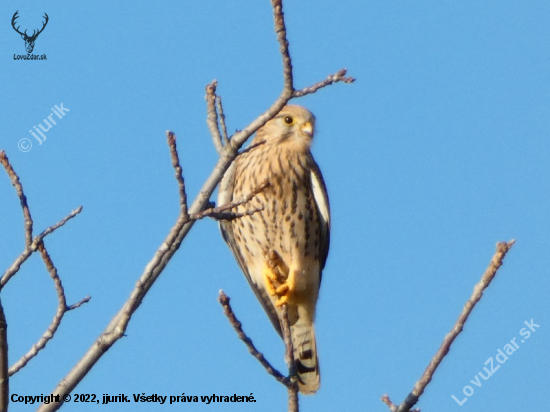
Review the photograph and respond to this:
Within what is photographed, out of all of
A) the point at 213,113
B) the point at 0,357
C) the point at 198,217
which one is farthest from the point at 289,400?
the point at 213,113

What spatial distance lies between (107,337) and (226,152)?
62 centimetres

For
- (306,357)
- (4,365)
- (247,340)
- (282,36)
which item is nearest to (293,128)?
(306,357)

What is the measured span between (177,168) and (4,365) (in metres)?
0.68

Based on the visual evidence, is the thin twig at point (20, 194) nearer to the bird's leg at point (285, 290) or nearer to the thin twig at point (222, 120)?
the thin twig at point (222, 120)

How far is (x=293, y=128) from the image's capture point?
500 centimetres

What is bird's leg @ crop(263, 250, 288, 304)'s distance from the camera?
4.55m

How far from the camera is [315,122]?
16.6 ft

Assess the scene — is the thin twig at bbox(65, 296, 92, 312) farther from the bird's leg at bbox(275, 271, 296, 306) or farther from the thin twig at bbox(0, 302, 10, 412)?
the bird's leg at bbox(275, 271, 296, 306)

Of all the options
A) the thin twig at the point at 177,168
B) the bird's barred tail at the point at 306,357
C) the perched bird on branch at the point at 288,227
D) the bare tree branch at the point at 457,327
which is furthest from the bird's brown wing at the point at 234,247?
the thin twig at the point at 177,168

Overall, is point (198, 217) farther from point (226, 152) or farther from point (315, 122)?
point (315, 122)

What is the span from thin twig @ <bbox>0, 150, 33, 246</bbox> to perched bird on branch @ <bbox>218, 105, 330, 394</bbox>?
2183 mm

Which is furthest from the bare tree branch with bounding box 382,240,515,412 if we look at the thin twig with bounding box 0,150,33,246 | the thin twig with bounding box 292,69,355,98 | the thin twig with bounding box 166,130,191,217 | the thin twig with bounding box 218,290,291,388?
the thin twig with bounding box 0,150,33,246

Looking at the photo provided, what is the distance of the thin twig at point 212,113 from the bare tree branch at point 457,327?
962 millimetres

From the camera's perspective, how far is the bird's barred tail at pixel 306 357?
459cm
